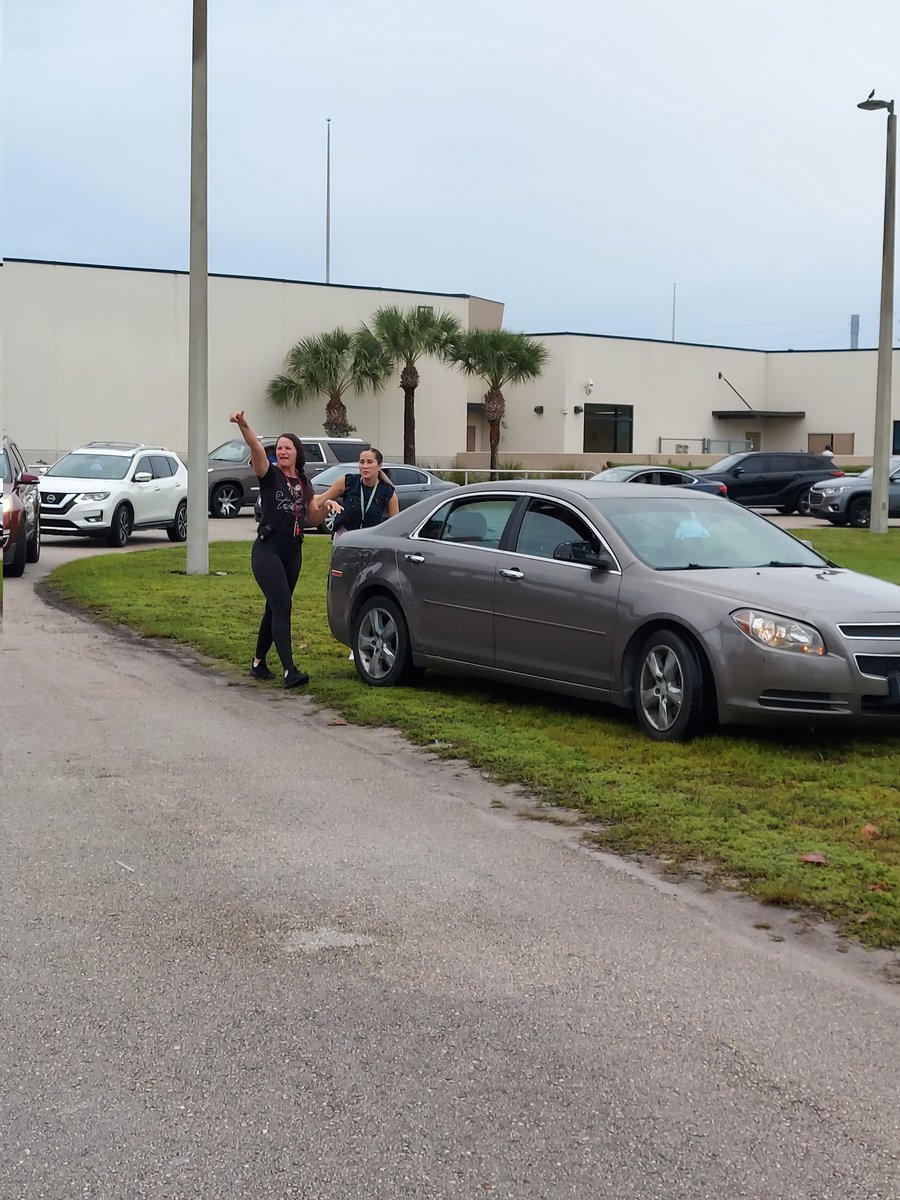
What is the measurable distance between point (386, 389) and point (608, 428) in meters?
11.7

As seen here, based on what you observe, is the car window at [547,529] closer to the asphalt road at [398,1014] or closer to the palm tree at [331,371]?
the asphalt road at [398,1014]

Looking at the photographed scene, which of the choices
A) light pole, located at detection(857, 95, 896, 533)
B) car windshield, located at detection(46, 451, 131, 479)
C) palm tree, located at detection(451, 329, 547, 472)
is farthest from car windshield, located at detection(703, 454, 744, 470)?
car windshield, located at detection(46, 451, 131, 479)

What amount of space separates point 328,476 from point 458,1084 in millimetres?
26739

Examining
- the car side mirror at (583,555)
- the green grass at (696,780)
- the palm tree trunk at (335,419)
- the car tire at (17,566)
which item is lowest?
the green grass at (696,780)

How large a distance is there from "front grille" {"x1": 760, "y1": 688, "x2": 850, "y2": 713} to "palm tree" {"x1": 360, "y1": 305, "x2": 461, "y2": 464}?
44.4 meters

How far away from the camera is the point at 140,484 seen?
25.3 m

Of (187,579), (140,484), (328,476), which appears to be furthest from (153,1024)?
(328,476)

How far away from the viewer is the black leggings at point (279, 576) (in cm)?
1110

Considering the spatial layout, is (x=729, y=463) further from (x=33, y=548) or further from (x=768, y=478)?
(x=33, y=548)

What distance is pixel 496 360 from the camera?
5375cm

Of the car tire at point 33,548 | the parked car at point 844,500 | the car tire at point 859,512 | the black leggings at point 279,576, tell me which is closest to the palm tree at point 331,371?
the parked car at point 844,500

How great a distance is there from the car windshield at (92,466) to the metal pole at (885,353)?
14177 millimetres

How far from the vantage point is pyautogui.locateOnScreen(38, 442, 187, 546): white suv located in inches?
958

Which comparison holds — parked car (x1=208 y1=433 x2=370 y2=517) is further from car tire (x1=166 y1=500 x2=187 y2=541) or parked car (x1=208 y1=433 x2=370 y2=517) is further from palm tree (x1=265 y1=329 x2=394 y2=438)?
palm tree (x1=265 y1=329 x2=394 y2=438)
